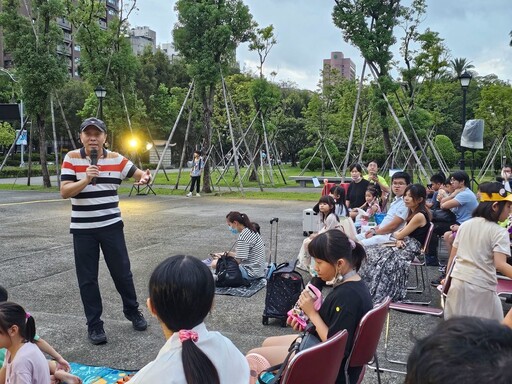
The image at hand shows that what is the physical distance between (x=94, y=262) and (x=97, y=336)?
27.1 inches

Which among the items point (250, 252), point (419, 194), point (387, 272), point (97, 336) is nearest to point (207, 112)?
point (250, 252)

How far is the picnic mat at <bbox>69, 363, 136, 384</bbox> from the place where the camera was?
3590 millimetres

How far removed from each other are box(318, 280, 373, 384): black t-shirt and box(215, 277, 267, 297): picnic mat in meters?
3.21

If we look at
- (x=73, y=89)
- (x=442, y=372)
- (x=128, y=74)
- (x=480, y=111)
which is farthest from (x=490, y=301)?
(x=73, y=89)

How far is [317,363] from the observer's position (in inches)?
88.5

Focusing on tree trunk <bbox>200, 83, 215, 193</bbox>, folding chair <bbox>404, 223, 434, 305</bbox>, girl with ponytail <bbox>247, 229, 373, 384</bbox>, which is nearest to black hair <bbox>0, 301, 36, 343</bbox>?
girl with ponytail <bbox>247, 229, 373, 384</bbox>

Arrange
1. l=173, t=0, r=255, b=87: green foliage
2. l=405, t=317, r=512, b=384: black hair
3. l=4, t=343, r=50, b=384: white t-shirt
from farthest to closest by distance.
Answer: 1. l=173, t=0, r=255, b=87: green foliage
2. l=4, t=343, r=50, b=384: white t-shirt
3. l=405, t=317, r=512, b=384: black hair

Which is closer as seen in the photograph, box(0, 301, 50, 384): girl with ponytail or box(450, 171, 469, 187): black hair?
box(0, 301, 50, 384): girl with ponytail

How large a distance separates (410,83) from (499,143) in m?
6.92

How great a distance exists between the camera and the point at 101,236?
441 cm

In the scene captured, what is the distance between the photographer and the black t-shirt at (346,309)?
8.93 ft

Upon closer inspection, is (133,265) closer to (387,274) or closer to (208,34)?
(387,274)

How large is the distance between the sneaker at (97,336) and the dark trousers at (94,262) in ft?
0.13

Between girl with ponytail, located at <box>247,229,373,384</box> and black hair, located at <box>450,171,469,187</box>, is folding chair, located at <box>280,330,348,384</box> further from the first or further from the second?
black hair, located at <box>450,171,469,187</box>
